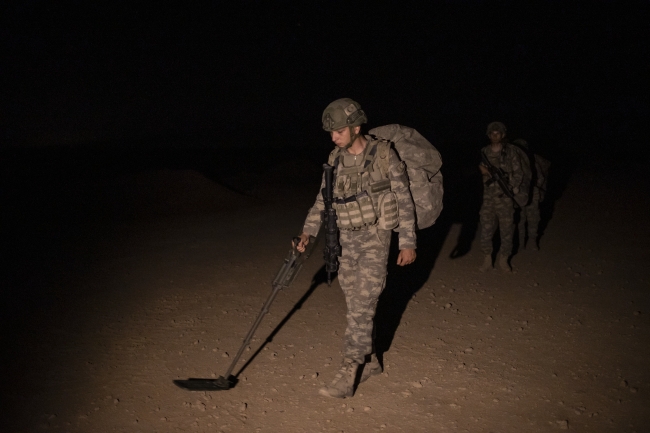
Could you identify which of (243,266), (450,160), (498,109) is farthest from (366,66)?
(243,266)

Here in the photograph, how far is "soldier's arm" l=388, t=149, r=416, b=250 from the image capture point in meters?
4.16

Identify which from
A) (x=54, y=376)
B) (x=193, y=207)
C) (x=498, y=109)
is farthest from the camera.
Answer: (x=498, y=109)

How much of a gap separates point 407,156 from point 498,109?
45243 mm

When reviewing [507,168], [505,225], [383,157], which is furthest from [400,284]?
[383,157]

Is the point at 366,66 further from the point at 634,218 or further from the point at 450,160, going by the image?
the point at 634,218

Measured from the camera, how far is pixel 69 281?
752 centimetres

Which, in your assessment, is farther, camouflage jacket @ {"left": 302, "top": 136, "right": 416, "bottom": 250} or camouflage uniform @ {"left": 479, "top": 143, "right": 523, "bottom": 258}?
camouflage uniform @ {"left": 479, "top": 143, "right": 523, "bottom": 258}

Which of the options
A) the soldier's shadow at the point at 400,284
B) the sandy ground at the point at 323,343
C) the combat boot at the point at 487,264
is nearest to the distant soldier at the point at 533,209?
the sandy ground at the point at 323,343

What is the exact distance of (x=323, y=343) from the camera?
5.43m

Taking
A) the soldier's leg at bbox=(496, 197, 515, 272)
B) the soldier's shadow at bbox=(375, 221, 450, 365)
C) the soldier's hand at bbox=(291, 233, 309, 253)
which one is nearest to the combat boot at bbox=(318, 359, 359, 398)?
the soldier's shadow at bbox=(375, 221, 450, 365)

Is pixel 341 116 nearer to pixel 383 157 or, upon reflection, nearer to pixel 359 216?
pixel 383 157

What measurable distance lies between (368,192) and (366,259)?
57 cm

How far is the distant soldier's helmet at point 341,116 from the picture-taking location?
405 centimetres

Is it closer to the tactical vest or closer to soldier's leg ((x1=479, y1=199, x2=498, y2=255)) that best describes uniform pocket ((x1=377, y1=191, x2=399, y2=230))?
the tactical vest
